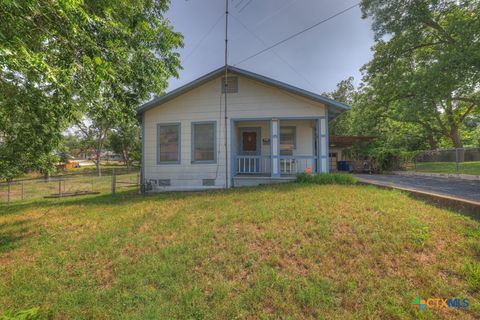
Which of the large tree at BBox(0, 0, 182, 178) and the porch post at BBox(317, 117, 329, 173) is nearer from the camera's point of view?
the large tree at BBox(0, 0, 182, 178)

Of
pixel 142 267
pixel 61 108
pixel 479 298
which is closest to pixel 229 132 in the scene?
pixel 61 108

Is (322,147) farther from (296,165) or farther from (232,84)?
(232,84)

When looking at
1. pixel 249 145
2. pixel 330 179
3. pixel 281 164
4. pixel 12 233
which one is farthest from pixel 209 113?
pixel 12 233

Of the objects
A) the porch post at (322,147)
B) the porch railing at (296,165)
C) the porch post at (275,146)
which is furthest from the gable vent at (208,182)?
the porch post at (322,147)

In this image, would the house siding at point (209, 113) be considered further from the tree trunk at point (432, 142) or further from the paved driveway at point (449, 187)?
the tree trunk at point (432, 142)

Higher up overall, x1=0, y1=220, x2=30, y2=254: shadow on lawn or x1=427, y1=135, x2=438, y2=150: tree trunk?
x1=427, y1=135, x2=438, y2=150: tree trunk

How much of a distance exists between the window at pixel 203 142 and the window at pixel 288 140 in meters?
3.40

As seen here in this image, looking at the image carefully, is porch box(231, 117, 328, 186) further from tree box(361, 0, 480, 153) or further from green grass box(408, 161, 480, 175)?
tree box(361, 0, 480, 153)

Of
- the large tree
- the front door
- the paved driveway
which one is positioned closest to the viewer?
the large tree

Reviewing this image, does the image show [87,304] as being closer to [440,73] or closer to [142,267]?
[142,267]

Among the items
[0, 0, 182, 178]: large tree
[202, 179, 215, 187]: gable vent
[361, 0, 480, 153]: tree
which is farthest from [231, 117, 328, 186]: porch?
[361, 0, 480, 153]: tree

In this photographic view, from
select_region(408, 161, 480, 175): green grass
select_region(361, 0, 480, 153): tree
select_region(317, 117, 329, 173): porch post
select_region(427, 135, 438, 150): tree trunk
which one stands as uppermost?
select_region(361, 0, 480, 153): tree

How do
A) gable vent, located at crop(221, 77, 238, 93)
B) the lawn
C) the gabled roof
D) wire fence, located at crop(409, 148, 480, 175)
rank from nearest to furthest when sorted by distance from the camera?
the lawn
the gabled roof
gable vent, located at crop(221, 77, 238, 93)
wire fence, located at crop(409, 148, 480, 175)

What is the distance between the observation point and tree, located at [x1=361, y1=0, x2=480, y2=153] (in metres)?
10.5
